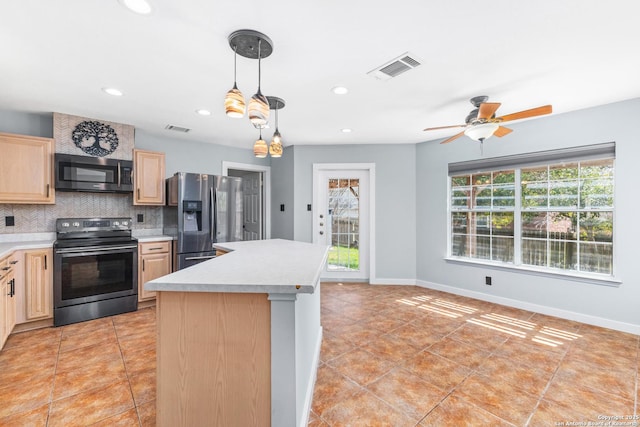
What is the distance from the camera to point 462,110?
318cm

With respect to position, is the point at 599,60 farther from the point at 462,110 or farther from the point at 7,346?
the point at 7,346

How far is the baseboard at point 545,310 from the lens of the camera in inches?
117

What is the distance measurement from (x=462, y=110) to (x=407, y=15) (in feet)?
5.99

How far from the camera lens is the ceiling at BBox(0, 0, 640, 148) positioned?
166cm

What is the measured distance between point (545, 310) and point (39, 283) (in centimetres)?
558

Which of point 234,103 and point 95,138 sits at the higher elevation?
point 95,138

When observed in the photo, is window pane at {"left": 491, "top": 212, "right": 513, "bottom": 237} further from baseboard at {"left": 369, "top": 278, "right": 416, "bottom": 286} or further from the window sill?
baseboard at {"left": 369, "top": 278, "right": 416, "bottom": 286}

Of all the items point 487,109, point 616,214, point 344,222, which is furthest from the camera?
point 344,222

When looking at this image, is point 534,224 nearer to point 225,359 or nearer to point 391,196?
point 391,196

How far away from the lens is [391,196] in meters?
4.79

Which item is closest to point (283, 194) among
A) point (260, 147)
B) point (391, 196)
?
point (391, 196)

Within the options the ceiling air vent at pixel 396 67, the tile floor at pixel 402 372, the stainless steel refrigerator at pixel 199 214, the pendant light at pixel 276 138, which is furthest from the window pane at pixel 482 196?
the stainless steel refrigerator at pixel 199 214

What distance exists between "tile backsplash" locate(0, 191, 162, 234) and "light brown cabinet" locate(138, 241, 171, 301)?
609mm

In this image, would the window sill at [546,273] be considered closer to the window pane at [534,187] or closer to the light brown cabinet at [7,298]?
the window pane at [534,187]
